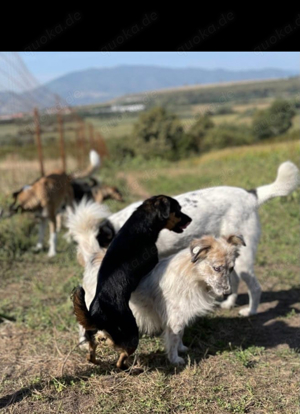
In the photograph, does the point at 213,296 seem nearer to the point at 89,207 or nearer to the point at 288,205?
the point at 89,207

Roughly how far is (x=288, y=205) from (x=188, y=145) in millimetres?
24623

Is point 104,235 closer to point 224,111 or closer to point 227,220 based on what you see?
point 227,220

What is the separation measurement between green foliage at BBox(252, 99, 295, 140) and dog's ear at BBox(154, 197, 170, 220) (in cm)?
3222

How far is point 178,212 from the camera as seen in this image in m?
4.56

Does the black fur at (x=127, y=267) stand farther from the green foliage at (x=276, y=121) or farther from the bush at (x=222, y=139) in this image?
the green foliage at (x=276, y=121)

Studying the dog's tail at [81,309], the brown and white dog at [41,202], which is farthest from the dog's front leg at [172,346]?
the brown and white dog at [41,202]

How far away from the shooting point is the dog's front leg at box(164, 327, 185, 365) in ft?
14.1

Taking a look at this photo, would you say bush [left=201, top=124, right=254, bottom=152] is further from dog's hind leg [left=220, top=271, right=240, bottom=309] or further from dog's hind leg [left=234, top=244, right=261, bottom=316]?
dog's hind leg [left=234, top=244, right=261, bottom=316]

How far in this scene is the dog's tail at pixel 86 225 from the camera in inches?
191

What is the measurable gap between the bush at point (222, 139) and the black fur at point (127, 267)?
102ft

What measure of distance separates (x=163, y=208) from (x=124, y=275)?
2.36ft
